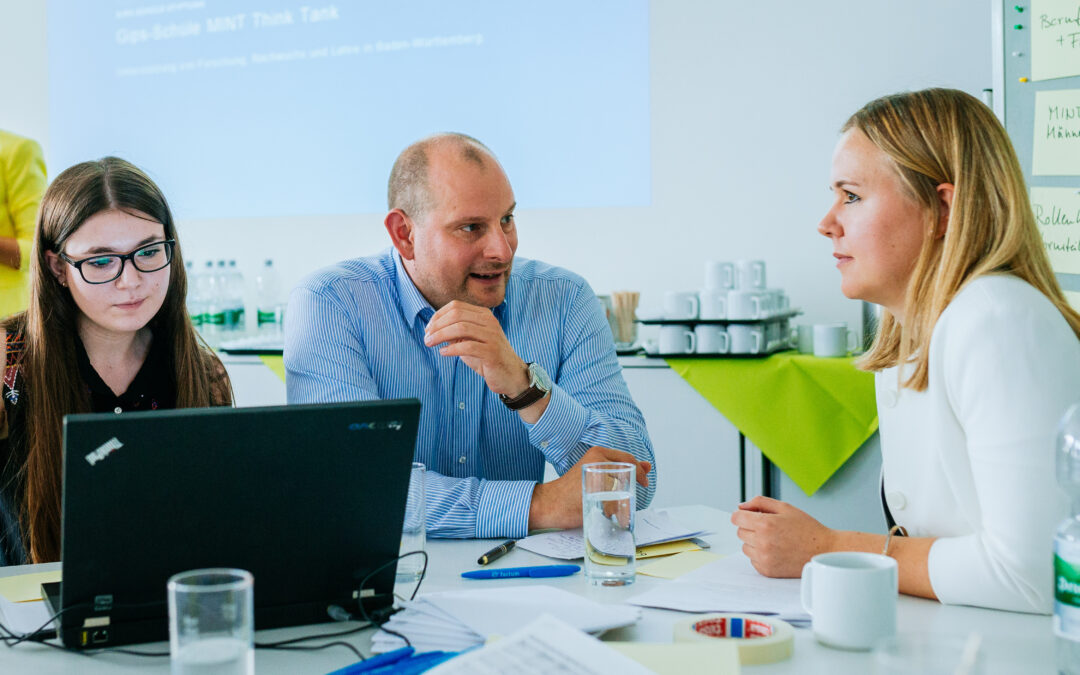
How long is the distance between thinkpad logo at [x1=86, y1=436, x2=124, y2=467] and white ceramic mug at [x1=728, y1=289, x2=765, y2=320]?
226 cm

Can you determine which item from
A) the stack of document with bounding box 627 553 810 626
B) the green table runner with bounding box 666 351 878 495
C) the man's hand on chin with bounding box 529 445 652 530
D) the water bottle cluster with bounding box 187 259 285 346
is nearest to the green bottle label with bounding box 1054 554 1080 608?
the stack of document with bounding box 627 553 810 626

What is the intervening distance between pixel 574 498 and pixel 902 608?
0.50 m

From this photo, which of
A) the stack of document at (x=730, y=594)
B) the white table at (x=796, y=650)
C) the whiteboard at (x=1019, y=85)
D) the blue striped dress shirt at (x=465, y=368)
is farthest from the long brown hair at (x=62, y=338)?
the whiteboard at (x=1019, y=85)

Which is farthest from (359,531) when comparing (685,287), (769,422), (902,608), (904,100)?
(685,287)

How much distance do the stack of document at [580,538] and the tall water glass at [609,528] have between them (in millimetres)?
107

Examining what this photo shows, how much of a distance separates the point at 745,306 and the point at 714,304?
105 millimetres

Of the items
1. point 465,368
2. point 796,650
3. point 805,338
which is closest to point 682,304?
point 805,338

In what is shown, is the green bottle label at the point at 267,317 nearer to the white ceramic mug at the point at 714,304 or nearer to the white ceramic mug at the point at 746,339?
the white ceramic mug at the point at 714,304

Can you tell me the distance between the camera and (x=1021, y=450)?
111 cm

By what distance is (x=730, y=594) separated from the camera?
45.2 inches

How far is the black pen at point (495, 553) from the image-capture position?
1328 millimetres

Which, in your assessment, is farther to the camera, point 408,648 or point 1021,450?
point 1021,450

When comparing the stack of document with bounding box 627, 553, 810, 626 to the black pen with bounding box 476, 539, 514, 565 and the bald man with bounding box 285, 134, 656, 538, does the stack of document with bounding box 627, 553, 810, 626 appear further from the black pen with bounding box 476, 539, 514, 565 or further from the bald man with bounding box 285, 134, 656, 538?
the bald man with bounding box 285, 134, 656, 538

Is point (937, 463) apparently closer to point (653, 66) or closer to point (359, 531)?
point (359, 531)
